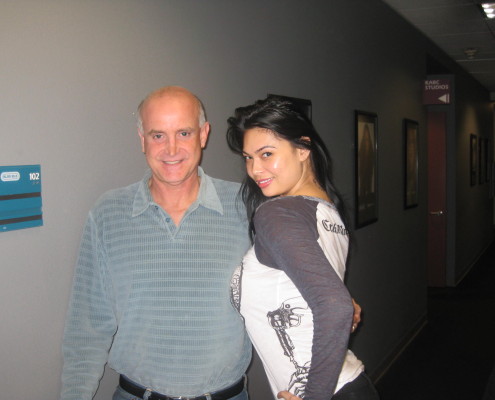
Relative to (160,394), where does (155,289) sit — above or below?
above

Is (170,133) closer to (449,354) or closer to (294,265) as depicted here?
(294,265)

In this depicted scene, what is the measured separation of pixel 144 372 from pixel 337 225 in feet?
2.55

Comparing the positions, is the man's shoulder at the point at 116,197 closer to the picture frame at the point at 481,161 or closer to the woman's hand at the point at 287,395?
the woman's hand at the point at 287,395

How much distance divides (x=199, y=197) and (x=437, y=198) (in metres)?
6.09

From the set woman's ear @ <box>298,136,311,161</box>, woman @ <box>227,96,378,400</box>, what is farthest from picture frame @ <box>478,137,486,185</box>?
woman's ear @ <box>298,136,311,161</box>

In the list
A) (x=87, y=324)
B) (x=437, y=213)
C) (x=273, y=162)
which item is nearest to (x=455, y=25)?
(x=437, y=213)

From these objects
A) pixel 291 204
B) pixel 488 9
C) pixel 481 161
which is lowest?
pixel 291 204

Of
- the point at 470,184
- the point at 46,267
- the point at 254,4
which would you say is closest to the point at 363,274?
the point at 254,4

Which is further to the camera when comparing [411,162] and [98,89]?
[411,162]

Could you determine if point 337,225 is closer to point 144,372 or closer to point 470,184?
point 144,372

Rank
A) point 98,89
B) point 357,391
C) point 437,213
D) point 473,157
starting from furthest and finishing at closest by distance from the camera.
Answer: point 473,157 → point 437,213 → point 98,89 → point 357,391

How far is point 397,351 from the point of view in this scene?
4668mm

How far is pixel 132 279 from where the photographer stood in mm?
1657

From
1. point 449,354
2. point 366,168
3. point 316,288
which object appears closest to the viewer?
point 316,288
